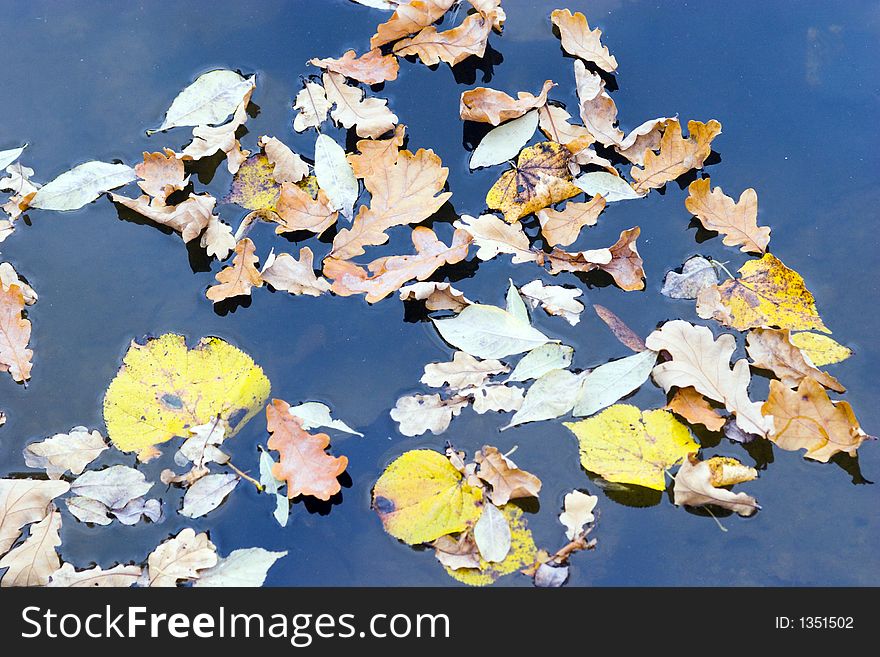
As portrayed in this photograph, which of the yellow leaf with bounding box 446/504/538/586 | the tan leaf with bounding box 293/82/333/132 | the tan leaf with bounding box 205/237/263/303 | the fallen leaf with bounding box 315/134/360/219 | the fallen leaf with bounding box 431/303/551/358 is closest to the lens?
the yellow leaf with bounding box 446/504/538/586

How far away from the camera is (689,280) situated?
179cm

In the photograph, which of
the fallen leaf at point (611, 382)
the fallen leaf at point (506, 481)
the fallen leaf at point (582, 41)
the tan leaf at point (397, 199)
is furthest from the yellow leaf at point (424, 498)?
the fallen leaf at point (582, 41)

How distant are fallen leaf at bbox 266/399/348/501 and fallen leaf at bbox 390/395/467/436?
0.46 ft

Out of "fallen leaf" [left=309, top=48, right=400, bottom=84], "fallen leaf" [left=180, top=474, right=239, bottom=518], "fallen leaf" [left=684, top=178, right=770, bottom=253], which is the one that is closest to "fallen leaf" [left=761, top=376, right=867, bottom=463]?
"fallen leaf" [left=684, top=178, right=770, bottom=253]

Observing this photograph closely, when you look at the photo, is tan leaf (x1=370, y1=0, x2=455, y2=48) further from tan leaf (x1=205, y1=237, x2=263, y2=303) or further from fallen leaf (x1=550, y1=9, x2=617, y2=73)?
tan leaf (x1=205, y1=237, x2=263, y2=303)

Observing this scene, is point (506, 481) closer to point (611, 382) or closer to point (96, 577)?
point (611, 382)

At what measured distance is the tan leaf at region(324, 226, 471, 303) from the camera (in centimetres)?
178

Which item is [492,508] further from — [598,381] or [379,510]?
[598,381]

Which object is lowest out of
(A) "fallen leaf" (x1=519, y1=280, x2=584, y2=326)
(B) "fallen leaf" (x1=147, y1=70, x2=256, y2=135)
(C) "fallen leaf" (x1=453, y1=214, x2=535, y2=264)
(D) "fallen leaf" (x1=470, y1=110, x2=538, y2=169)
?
(A) "fallen leaf" (x1=519, y1=280, x2=584, y2=326)

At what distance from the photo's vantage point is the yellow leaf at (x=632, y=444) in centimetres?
157

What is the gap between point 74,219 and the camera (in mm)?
1934

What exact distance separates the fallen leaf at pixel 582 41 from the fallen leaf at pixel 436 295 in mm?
768

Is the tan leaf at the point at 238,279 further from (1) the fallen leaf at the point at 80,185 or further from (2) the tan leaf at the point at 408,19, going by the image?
(2) the tan leaf at the point at 408,19
